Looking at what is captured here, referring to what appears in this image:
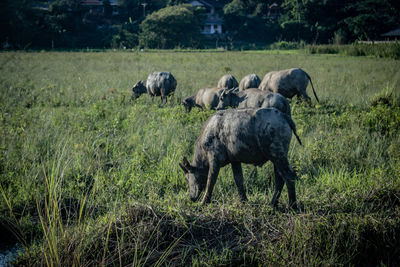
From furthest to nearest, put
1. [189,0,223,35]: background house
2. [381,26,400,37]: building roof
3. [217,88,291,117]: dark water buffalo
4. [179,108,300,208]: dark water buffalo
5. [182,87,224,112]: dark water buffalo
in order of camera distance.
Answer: [189,0,223,35]: background house → [381,26,400,37]: building roof → [182,87,224,112]: dark water buffalo → [217,88,291,117]: dark water buffalo → [179,108,300,208]: dark water buffalo

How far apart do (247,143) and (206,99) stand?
5.50m

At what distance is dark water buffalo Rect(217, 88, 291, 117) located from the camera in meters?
6.82

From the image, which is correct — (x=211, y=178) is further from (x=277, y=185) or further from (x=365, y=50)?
(x=365, y=50)

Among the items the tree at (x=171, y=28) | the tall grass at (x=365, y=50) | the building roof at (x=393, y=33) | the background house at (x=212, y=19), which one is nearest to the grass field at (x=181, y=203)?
the tall grass at (x=365, y=50)

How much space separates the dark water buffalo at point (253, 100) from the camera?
6824 millimetres

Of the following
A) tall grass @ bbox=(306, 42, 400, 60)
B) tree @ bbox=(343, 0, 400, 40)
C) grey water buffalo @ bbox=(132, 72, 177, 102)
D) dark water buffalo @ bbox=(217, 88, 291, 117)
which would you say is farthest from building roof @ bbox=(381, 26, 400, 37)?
dark water buffalo @ bbox=(217, 88, 291, 117)

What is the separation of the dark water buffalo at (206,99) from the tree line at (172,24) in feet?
87.7

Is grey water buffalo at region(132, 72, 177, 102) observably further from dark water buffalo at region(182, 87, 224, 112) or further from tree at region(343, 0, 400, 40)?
tree at region(343, 0, 400, 40)

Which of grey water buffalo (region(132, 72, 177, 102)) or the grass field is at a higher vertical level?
grey water buffalo (region(132, 72, 177, 102))

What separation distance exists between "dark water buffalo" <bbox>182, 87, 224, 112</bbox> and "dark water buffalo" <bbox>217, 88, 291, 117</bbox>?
3.07 feet

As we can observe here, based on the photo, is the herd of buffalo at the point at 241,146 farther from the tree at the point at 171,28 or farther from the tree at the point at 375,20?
the tree at the point at 375,20

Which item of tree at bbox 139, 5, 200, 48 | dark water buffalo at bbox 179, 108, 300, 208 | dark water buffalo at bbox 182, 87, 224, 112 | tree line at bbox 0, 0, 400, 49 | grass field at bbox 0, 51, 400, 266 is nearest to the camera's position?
grass field at bbox 0, 51, 400, 266

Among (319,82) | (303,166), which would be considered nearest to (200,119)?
(303,166)

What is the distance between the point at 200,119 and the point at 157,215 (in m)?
4.03
